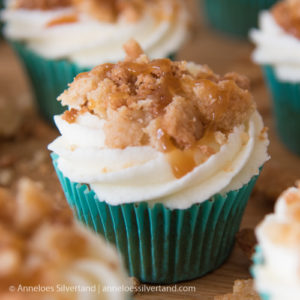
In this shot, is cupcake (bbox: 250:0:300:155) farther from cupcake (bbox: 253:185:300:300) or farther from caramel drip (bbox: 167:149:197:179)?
cupcake (bbox: 253:185:300:300)

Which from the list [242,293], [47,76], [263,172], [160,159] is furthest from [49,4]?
[242,293]

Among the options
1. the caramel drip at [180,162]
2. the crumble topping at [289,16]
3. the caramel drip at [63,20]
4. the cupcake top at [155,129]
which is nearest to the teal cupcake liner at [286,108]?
the crumble topping at [289,16]

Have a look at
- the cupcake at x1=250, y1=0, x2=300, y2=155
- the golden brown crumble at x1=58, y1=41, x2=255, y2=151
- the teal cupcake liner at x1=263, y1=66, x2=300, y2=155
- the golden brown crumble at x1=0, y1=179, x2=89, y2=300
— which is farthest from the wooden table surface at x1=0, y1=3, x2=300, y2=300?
the golden brown crumble at x1=0, y1=179, x2=89, y2=300

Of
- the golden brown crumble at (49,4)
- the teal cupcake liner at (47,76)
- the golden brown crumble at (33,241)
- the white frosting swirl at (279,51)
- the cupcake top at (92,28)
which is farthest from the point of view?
the golden brown crumble at (49,4)

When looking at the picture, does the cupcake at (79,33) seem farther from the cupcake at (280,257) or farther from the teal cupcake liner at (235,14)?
the cupcake at (280,257)

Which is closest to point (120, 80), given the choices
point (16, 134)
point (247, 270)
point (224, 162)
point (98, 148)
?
point (98, 148)

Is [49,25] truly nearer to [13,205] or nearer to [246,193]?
[246,193]
